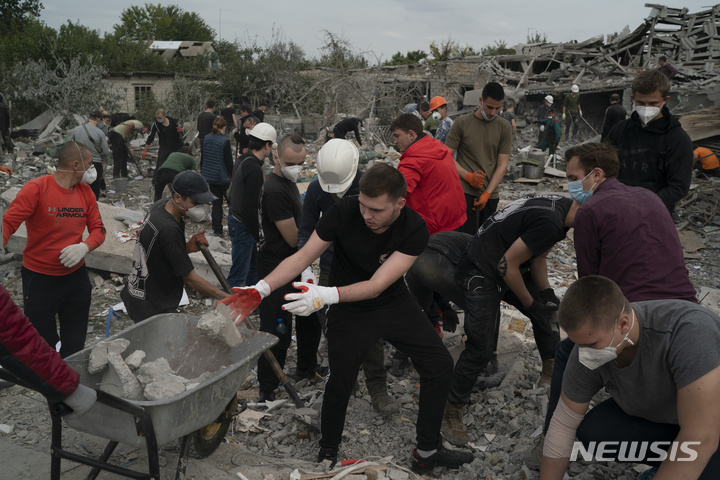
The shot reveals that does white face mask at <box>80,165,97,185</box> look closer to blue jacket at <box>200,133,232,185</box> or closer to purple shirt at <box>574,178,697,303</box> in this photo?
purple shirt at <box>574,178,697,303</box>

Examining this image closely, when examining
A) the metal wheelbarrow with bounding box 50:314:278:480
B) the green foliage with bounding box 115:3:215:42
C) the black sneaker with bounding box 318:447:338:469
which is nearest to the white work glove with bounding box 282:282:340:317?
the metal wheelbarrow with bounding box 50:314:278:480

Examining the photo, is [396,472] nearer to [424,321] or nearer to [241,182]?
[424,321]

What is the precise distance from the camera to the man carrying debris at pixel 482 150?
523 cm

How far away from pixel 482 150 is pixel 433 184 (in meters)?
1.30

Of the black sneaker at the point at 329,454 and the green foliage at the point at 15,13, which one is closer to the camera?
A: the black sneaker at the point at 329,454

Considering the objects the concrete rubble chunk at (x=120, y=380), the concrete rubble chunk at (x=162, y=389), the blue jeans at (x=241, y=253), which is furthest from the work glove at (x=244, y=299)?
the blue jeans at (x=241, y=253)

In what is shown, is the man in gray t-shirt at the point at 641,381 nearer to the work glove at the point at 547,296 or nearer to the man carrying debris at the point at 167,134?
the work glove at the point at 547,296

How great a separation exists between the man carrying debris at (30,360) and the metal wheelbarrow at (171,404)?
0.12 metres

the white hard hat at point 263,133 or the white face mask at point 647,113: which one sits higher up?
the white face mask at point 647,113

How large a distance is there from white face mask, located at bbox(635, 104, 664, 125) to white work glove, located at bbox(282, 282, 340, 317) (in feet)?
8.85

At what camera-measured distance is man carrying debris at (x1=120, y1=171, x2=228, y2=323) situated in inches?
133

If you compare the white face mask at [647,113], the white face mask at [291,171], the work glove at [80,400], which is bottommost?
the work glove at [80,400]

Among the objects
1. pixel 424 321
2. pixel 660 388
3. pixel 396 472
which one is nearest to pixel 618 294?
pixel 660 388

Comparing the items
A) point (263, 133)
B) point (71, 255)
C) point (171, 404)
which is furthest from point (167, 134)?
point (171, 404)
